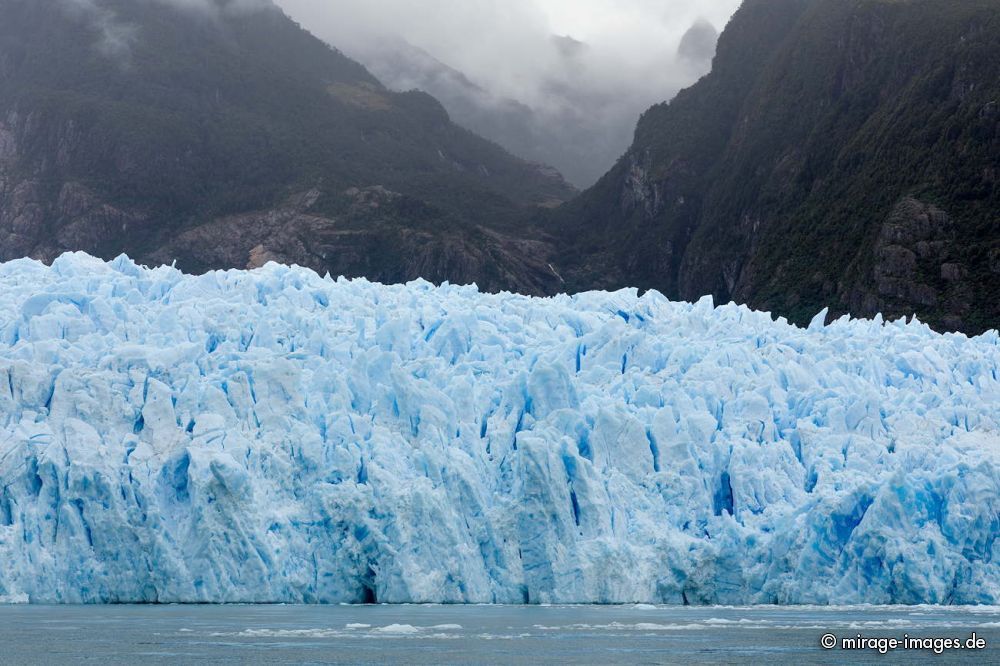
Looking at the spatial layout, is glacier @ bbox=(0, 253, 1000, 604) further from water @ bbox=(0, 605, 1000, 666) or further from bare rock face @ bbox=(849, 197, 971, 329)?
bare rock face @ bbox=(849, 197, 971, 329)

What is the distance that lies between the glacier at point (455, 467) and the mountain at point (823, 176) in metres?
31.4

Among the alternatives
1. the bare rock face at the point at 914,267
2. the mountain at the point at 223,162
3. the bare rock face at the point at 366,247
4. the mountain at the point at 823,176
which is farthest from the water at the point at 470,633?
the mountain at the point at 223,162

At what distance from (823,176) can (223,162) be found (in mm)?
43267

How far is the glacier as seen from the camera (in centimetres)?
2548

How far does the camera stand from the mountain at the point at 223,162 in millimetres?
82812

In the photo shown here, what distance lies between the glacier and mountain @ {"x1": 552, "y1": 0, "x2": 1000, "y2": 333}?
31.4m

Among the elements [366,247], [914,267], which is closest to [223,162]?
[366,247]

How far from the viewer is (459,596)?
1029 inches

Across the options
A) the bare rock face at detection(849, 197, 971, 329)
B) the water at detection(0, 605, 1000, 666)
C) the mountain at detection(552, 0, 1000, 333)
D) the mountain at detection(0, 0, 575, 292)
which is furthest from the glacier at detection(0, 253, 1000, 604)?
the mountain at detection(0, 0, 575, 292)

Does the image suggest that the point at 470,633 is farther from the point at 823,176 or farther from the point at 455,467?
the point at 823,176

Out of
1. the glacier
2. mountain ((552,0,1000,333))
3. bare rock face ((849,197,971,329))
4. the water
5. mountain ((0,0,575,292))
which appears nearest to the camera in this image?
the water

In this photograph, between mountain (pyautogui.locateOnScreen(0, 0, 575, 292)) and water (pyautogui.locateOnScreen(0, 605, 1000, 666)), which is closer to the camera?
water (pyautogui.locateOnScreen(0, 605, 1000, 666))

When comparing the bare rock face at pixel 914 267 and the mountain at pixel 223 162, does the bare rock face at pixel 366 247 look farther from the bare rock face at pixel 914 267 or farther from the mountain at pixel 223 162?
the bare rock face at pixel 914 267

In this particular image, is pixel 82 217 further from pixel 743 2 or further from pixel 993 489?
pixel 993 489
